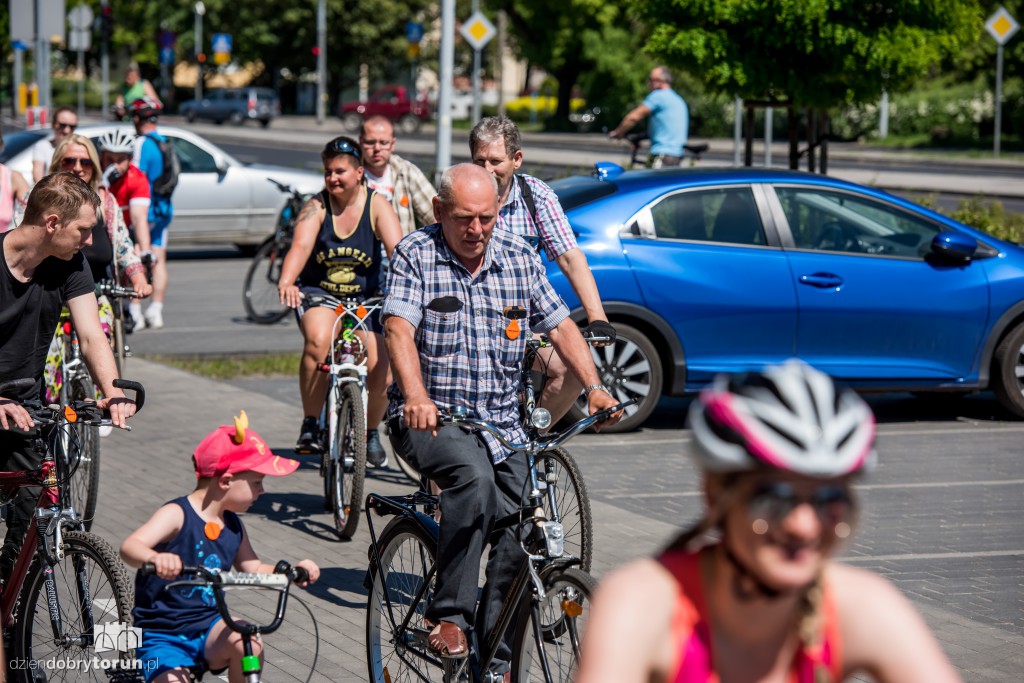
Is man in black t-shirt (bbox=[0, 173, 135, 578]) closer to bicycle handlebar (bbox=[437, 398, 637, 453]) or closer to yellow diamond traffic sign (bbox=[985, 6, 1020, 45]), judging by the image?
bicycle handlebar (bbox=[437, 398, 637, 453])

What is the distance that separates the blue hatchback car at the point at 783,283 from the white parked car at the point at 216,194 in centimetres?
994

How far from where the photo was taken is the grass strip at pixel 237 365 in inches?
464

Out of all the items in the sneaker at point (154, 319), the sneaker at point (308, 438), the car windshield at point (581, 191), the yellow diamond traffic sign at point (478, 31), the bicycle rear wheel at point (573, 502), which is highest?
the yellow diamond traffic sign at point (478, 31)

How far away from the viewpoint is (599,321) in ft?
17.5

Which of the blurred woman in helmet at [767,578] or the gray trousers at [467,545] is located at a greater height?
the blurred woman in helmet at [767,578]

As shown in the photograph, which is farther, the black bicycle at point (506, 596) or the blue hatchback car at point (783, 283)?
the blue hatchback car at point (783, 283)

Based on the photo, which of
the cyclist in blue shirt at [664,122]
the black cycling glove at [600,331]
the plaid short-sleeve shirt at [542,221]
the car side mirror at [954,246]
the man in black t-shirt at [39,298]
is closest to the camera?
the man in black t-shirt at [39,298]

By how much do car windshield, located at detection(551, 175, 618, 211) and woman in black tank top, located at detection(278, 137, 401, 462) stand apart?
1876 mm

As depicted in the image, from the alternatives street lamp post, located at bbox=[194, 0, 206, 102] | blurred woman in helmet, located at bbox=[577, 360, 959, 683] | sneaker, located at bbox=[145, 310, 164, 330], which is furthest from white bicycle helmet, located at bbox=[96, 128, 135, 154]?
street lamp post, located at bbox=[194, 0, 206, 102]

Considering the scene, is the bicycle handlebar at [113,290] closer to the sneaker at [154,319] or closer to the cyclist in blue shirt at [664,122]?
the sneaker at [154,319]

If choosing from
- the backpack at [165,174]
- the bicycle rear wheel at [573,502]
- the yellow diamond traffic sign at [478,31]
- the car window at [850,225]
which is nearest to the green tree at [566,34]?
the yellow diamond traffic sign at [478,31]

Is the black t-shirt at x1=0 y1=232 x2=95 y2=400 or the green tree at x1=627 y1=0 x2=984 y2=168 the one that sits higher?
the green tree at x1=627 y1=0 x2=984 y2=168

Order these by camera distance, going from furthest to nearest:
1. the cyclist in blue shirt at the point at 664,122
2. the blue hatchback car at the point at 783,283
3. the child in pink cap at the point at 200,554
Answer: the cyclist in blue shirt at the point at 664,122
the blue hatchback car at the point at 783,283
the child in pink cap at the point at 200,554

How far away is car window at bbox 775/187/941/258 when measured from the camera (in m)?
9.52
